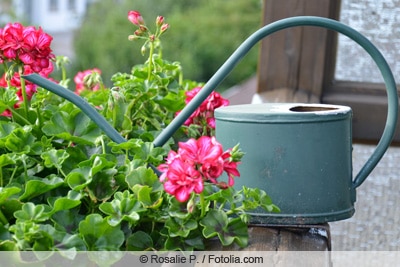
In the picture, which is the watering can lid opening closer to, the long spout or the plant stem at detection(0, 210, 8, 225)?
the long spout

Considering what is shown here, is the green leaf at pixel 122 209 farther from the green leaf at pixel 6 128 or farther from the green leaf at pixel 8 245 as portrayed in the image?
the green leaf at pixel 6 128

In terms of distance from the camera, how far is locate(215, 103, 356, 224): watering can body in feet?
3.38

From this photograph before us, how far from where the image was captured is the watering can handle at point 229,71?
107 cm

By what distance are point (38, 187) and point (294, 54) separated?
1042 mm

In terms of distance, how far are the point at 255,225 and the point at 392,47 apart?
0.98 metres

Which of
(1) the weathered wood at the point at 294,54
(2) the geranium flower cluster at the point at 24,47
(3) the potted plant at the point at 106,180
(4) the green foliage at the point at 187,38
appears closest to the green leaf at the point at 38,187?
(3) the potted plant at the point at 106,180

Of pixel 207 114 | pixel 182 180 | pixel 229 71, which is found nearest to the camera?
pixel 182 180

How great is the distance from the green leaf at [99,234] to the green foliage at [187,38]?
39.5 ft

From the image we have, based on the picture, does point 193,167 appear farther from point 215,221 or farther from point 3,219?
point 3,219

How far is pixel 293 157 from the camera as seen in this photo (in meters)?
1.03

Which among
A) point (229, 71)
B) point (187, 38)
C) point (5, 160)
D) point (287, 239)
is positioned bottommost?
point (187, 38)

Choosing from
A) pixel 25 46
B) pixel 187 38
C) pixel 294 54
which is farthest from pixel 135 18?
pixel 187 38

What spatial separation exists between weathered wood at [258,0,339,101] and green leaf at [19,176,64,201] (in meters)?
0.98

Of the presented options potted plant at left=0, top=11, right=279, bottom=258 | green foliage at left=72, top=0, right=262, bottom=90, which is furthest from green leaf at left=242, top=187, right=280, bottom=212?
green foliage at left=72, top=0, right=262, bottom=90
